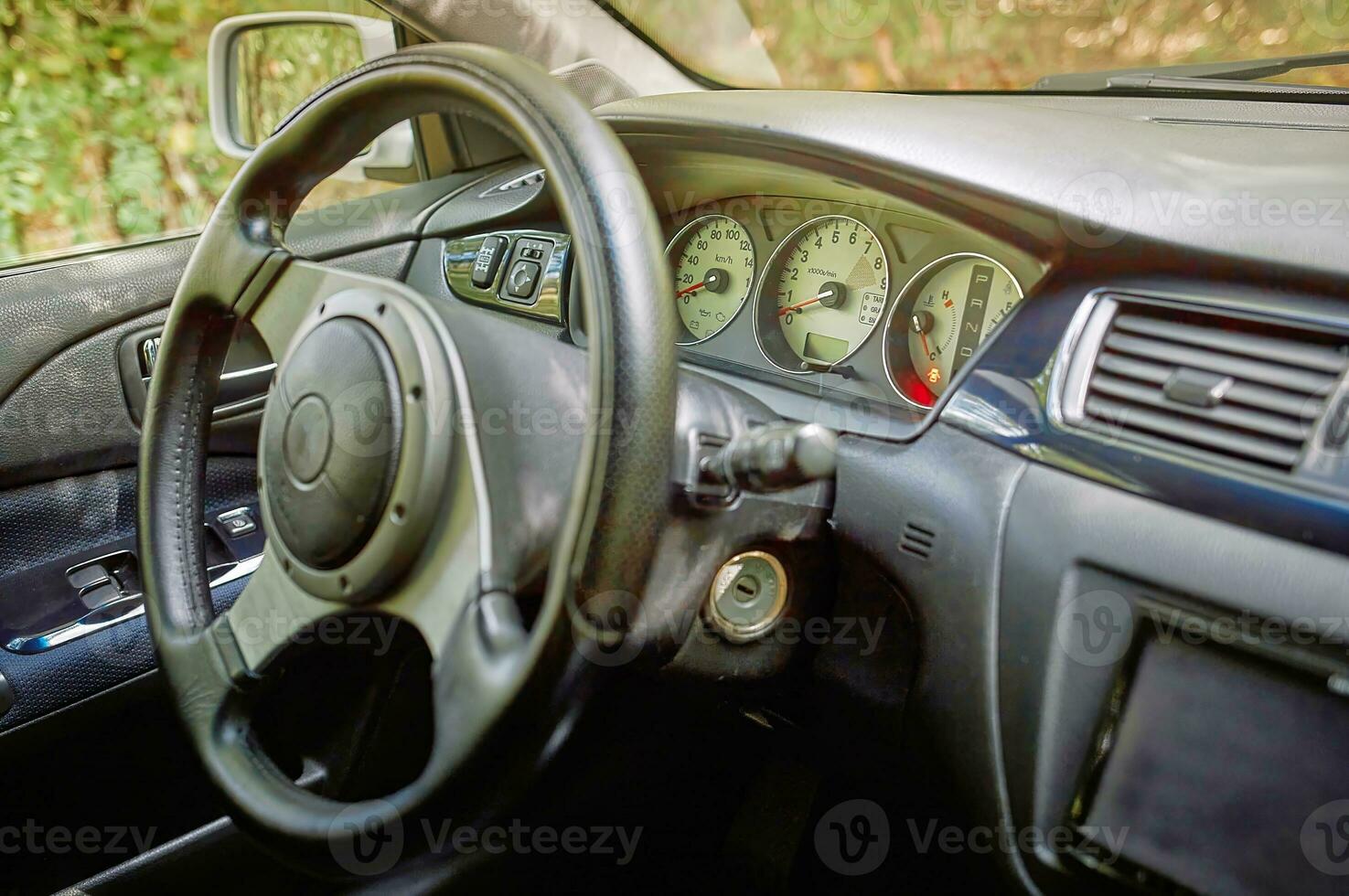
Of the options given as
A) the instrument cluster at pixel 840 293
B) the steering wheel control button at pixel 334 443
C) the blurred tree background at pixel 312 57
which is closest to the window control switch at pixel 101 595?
the blurred tree background at pixel 312 57

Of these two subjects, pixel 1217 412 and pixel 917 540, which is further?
pixel 917 540

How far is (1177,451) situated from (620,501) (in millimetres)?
535

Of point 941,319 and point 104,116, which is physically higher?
point 104,116

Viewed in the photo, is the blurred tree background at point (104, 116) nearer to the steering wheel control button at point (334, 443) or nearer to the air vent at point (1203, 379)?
the steering wheel control button at point (334, 443)

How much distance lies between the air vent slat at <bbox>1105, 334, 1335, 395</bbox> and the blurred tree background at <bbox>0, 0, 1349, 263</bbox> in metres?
0.67

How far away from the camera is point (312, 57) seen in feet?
8.04

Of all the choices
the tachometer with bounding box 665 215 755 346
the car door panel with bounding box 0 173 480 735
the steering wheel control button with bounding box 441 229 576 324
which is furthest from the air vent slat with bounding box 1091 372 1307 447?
the car door panel with bounding box 0 173 480 735

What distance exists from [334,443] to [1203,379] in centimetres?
80

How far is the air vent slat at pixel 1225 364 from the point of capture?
887mm

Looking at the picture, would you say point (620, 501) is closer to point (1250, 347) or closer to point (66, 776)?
point (1250, 347)

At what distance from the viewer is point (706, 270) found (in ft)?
5.74

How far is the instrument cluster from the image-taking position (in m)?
1.41

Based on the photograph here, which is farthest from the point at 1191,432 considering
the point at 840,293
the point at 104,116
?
the point at 104,116

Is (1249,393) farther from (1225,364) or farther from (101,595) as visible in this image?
(101,595)
